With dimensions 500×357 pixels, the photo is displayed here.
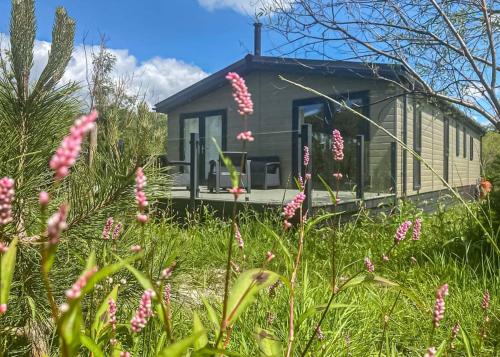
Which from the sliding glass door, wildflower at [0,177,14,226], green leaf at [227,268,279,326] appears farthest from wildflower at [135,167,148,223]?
the sliding glass door

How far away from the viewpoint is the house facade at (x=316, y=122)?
927 cm

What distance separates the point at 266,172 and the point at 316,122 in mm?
2233

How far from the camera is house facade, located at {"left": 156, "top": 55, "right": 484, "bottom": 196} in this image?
30.4 feet

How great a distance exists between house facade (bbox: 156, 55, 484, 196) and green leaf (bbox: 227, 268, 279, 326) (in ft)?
21.1

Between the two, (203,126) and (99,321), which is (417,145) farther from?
(99,321)

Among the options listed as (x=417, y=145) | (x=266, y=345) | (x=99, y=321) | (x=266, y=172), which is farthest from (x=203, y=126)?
(x=266, y=345)

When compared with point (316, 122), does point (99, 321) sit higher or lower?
lower

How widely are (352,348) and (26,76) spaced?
1949 millimetres

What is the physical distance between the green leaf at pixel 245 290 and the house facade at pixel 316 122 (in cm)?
643

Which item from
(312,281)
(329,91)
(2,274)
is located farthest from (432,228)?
(329,91)

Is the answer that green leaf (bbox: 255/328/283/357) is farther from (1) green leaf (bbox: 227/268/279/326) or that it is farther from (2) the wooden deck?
(2) the wooden deck

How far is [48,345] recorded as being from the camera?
188 cm

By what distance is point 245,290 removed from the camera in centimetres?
92

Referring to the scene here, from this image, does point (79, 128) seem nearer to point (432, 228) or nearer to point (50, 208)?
point (50, 208)
